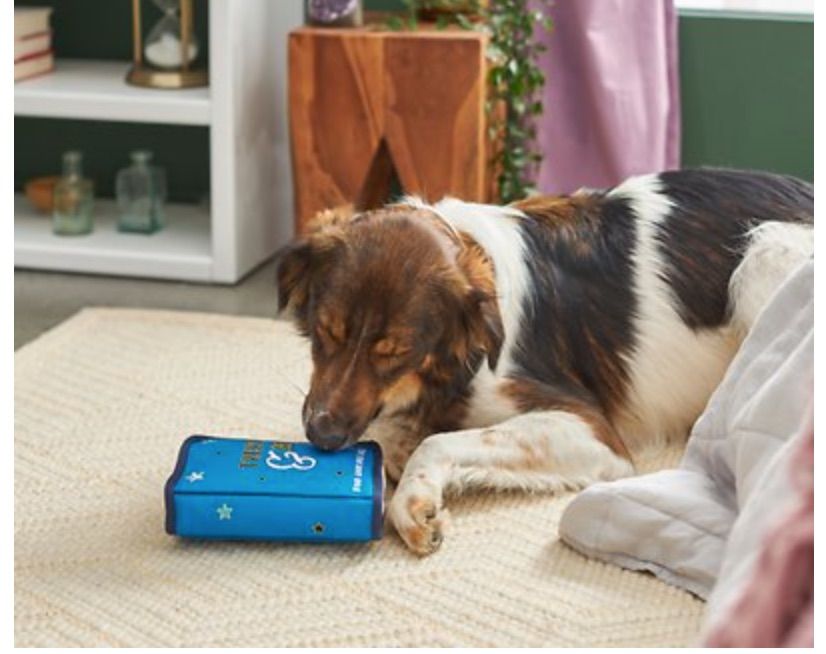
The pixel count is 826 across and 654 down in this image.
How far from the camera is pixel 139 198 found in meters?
3.78

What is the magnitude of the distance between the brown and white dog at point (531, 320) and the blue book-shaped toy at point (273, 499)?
8cm

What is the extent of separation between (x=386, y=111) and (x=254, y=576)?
1.59m

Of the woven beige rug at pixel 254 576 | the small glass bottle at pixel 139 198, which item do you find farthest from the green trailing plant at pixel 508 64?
the woven beige rug at pixel 254 576

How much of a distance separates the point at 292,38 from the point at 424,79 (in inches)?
12.2

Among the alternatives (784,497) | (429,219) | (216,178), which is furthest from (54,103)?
(784,497)

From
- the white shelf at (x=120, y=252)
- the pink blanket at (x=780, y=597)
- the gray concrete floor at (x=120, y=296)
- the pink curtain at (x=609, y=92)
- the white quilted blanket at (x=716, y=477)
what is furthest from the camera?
the pink curtain at (x=609, y=92)

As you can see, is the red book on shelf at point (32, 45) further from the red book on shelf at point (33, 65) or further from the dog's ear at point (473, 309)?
the dog's ear at point (473, 309)

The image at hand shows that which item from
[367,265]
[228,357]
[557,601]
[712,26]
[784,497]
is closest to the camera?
[784,497]

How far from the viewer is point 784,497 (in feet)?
5.12

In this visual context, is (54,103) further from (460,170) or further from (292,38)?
(460,170)

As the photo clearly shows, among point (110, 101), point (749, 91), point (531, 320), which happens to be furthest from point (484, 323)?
point (749, 91)

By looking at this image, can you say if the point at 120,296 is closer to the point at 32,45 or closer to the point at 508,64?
the point at 32,45

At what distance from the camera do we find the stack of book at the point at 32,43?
3.68m

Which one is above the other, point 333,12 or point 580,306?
point 333,12
